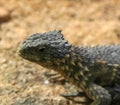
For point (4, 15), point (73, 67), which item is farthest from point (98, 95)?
point (4, 15)

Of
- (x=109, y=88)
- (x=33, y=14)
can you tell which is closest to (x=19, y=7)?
(x=33, y=14)

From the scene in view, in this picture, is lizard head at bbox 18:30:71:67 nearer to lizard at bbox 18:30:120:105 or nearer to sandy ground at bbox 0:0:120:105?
lizard at bbox 18:30:120:105

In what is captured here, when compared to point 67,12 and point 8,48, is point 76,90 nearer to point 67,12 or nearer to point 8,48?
point 8,48

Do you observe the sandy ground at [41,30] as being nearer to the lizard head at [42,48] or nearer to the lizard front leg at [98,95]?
the lizard front leg at [98,95]

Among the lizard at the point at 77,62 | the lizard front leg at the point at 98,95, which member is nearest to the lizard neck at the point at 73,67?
the lizard at the point at 77,62

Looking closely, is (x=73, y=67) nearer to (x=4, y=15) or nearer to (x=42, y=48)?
(x=42, y=48)

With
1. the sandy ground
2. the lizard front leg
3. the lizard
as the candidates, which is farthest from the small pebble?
the lizard front leg

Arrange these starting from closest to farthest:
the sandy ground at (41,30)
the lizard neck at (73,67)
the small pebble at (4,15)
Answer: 1. the lizard neck at (73,67)
2. the sandy ground at (41,30)
3. the small pebble at (4,15)
